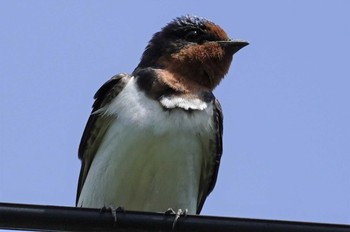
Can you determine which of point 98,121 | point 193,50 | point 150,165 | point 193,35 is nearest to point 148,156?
point 150,165

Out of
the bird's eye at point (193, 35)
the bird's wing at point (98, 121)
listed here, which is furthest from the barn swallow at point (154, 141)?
the bird's eye at point (193, 35)

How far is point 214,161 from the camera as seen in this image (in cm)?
588

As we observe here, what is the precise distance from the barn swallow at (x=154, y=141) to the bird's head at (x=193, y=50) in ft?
0.05

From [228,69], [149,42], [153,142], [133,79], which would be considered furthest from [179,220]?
[149,42]

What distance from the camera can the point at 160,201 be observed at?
5.59 m

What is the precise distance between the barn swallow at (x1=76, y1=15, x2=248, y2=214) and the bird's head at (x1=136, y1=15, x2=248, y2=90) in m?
0.01

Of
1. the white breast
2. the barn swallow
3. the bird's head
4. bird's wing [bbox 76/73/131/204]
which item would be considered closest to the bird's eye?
the bird's head

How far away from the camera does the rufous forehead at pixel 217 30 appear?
6.47 m

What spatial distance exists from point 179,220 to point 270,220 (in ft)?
1.38

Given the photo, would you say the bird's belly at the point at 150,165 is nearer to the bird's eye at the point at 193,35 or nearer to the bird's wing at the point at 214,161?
the bird's wing at the point at 214,161

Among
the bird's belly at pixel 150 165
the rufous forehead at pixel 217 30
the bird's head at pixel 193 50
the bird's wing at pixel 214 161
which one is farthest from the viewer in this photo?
the rufous forehead at pixel 217 30

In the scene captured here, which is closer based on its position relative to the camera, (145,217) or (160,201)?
(145,217)

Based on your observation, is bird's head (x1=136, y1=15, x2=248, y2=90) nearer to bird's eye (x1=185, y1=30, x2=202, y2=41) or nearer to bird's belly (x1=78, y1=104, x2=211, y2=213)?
bird's eye (x1=185, y1=30, x2=202, y2=41)

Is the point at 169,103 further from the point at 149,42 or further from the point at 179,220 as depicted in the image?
the point at 179,220
